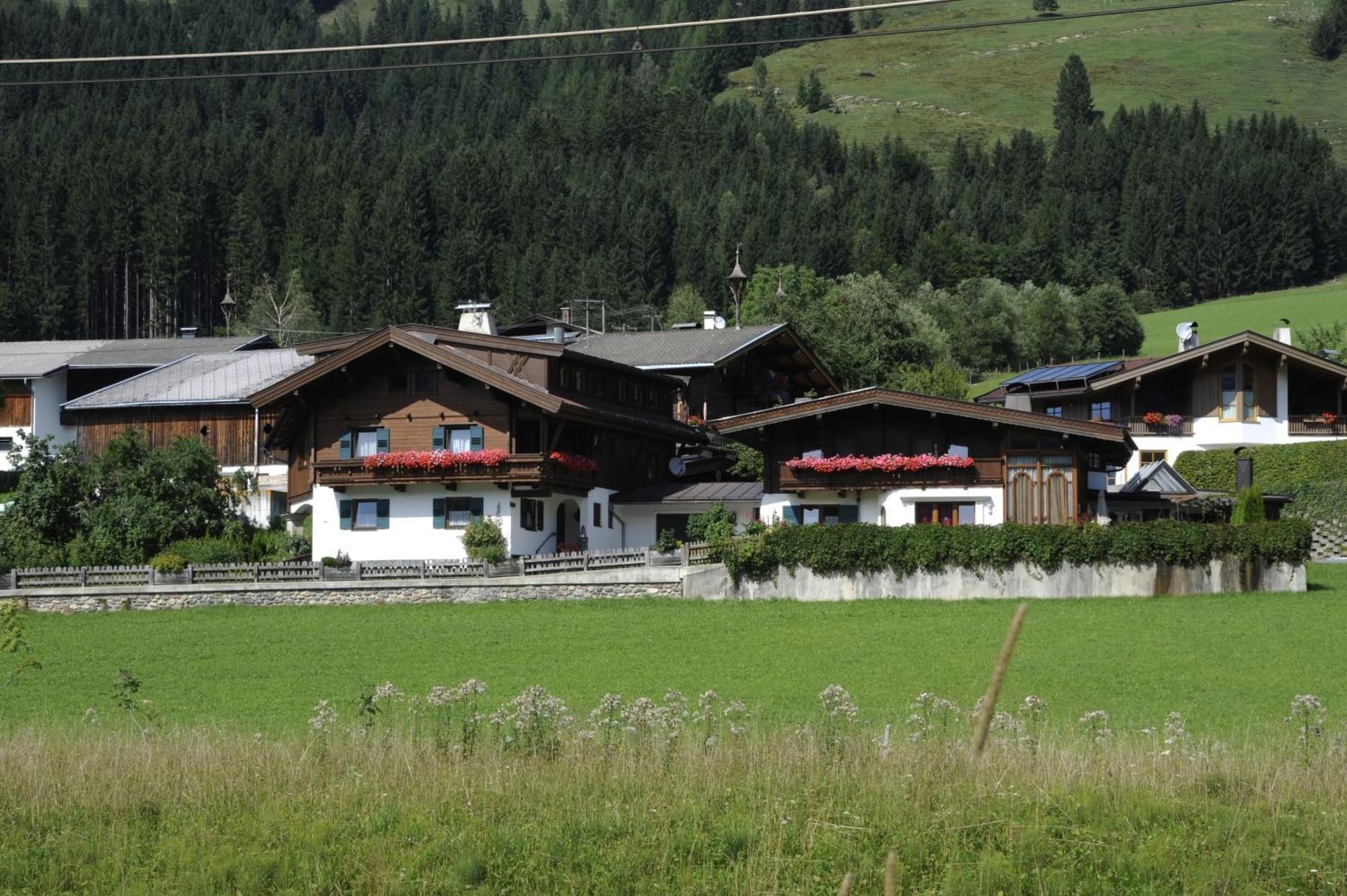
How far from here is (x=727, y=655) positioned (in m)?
31.4

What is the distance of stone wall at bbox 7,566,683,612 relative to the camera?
40.5 meters

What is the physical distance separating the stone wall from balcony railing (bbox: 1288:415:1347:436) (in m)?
28.5

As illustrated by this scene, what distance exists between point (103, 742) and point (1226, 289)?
436 ft

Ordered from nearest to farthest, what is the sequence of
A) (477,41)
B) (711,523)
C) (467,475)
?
(477,41), (711,523), (467,475)

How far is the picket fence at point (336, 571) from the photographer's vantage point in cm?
4125

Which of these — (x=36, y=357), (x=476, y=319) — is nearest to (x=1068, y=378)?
(x=476, y=319)

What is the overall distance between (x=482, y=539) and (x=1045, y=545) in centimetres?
1642

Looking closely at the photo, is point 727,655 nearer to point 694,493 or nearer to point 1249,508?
point 1249,508

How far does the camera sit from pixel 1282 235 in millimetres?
140375

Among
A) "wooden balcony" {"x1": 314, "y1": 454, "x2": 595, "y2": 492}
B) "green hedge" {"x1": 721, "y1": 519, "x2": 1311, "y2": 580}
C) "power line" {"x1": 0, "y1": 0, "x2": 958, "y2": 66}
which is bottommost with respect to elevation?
"green hedge" {"x1": 721, "y1": 519, "x2": 1311, "y2": 580}

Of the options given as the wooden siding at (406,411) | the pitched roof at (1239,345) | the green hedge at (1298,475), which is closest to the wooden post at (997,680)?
the wooden siding at (406,411)

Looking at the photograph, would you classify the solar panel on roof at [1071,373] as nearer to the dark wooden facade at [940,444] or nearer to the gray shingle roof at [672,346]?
the gray shingle roof at [672,346]

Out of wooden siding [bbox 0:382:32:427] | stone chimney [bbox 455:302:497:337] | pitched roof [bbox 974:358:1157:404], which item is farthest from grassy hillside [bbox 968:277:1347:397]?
wooden siding [bbox 0:382:32:427]

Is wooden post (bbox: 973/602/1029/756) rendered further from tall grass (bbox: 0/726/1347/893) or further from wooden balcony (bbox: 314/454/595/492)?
wooden balcony (bbox: 314/454/595/492)
